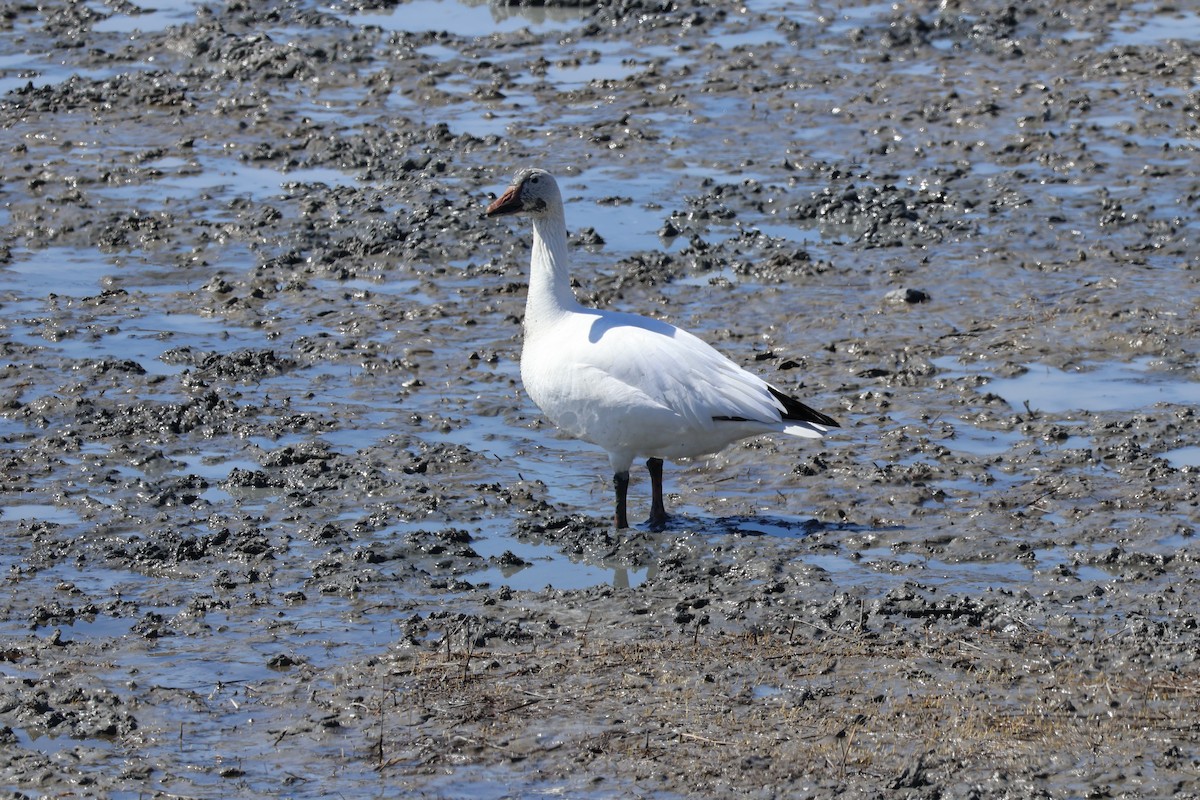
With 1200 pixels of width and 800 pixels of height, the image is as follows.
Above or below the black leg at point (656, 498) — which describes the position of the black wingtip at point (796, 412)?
above

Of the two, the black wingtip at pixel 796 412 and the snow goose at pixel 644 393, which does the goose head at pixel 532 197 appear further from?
the black wingtip at pixel 796 412

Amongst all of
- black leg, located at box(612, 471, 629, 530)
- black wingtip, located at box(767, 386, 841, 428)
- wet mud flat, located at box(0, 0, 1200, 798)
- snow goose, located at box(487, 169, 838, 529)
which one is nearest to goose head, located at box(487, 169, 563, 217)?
snow goose, located at box(487, 169, 838, 529)

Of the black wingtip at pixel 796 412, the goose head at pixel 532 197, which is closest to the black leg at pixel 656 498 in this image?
the black wingtip at pixel 796 412

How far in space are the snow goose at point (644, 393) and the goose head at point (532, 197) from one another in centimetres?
52

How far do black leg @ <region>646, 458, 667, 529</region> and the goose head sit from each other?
146cm

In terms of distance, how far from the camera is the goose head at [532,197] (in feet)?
28.5

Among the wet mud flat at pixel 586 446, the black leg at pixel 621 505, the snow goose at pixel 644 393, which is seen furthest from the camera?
the black leg at pixel 621 505

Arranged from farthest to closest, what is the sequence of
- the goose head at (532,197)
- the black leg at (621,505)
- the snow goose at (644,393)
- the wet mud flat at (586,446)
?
1. the goose head at (532,197)
2. the black leg at (621,505)
3. the snow goose at (644,393)
4. the wet mud flat at (586,446)

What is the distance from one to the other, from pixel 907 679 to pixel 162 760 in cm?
A: 276

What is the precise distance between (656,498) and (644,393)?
61 cm

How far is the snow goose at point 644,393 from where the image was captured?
26.2 feet

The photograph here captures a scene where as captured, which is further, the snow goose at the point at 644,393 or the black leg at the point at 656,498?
the black leg at the point at 656,498

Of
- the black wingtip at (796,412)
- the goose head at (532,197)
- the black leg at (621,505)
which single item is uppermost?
the goose head at (532,197)

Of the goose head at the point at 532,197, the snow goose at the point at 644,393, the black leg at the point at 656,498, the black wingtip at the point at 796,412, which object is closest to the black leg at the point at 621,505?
the snow goose at the point at 644,393
